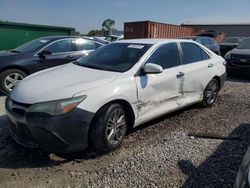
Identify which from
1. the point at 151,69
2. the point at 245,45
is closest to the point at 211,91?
the point at 151,69

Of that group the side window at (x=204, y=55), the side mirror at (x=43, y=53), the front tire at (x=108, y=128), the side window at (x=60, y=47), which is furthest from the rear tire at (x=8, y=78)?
the side window at (x=204, y=55)

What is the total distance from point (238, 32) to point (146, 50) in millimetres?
35428

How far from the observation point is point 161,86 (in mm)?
4539

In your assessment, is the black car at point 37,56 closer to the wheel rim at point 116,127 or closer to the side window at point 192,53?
the side window at point 192,53

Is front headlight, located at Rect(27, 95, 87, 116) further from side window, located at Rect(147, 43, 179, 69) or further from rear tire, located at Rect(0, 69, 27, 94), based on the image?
rear tire, located at Rect(0, 69, 27, 94)

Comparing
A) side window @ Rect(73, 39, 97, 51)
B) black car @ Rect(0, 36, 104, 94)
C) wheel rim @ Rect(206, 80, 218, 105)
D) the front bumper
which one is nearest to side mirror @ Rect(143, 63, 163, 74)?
the front bumper

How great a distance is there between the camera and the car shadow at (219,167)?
10.5 feet

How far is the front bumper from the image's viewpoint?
132 inches

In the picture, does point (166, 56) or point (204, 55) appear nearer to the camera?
point (166, 56)

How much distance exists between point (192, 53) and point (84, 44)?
3758mm

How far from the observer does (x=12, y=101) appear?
12.2 ft

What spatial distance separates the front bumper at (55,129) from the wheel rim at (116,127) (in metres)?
0.35

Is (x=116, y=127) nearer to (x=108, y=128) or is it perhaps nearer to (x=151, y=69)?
(x=108, y=128)

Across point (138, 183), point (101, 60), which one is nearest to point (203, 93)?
point (101, 60)
